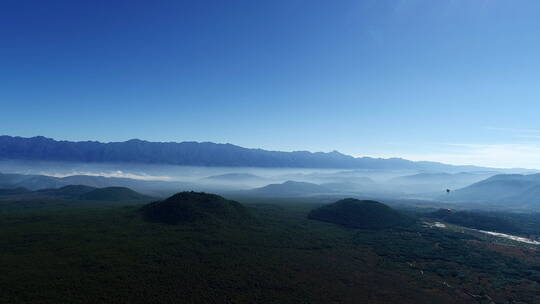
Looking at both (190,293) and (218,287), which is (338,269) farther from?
(190,293)

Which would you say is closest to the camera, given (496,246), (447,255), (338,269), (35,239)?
(338,269)

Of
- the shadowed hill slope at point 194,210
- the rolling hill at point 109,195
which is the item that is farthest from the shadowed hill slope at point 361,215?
the rolling hill at point 109,195

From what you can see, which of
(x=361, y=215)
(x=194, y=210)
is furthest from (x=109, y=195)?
(x=361, y=215)

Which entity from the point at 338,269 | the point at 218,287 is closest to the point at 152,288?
the point at 218,287

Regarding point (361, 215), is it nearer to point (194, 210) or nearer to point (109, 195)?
point (194, 210)

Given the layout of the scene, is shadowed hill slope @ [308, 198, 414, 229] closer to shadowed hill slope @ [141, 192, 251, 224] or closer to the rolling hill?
shadowed hill slope @ [141, 192, 251, 224]

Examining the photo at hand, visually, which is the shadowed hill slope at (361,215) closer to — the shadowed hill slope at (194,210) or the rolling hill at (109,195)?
the shadowed hill slope at (194,210)
